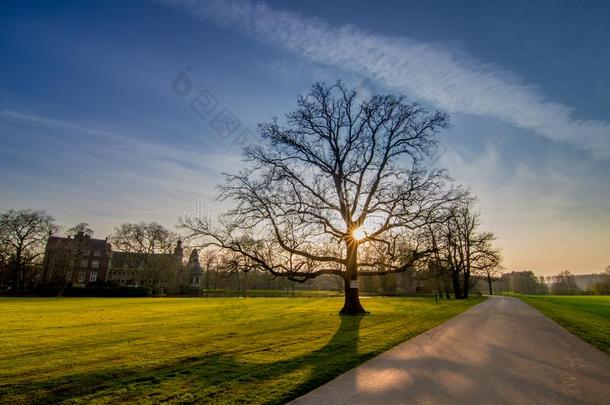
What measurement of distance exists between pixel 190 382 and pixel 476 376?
5.34 metres

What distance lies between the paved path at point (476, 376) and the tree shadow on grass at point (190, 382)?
54 centimetres

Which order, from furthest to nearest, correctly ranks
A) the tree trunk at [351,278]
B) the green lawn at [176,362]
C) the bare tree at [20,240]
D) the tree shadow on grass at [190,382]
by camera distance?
the bare tree at [20,240], the tree trunk at [351,278], the green lawn at [176,362], the tree shadow on grass at [190,382]

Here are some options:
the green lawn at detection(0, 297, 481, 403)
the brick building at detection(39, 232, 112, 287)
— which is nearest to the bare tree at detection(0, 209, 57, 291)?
the brick building at detection(39, 232, 112, 287)

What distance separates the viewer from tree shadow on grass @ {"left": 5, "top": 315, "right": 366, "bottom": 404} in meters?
5.25

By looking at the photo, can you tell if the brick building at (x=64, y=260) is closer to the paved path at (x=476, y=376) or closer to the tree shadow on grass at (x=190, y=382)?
the tree shadow on grass at (x=190, y=382)

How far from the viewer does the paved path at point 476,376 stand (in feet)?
17.3

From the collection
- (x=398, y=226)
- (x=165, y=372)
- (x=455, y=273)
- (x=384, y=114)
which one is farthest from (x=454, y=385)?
(x=455, y=273)

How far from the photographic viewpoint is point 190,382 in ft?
19.6

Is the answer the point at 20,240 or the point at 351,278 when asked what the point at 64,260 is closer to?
the point at 20,240

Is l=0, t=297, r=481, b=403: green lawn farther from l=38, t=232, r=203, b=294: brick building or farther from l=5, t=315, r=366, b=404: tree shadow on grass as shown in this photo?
l=38, t=232, r=203, b=294: brick building

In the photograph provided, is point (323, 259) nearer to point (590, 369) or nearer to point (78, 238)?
point (590, 369)

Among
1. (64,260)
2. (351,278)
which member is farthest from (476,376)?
(64,260)

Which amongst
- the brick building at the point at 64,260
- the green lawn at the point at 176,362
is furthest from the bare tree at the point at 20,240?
the green lawn at the point at 176,362

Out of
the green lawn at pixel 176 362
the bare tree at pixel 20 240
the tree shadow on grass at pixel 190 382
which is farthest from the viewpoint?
the bare tree at pixel 20 240
